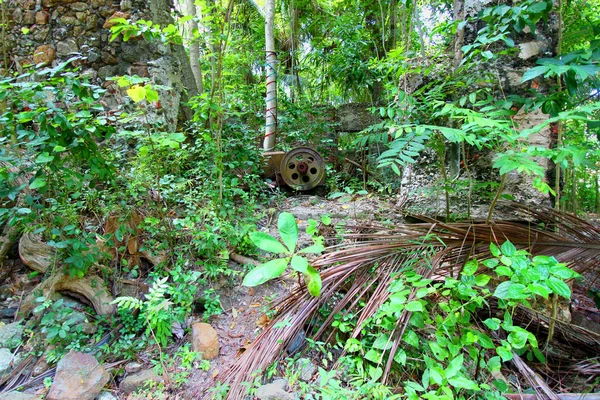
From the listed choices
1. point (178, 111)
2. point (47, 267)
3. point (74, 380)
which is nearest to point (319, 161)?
point (178, 111)

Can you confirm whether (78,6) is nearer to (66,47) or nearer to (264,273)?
(66,47)

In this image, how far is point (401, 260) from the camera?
1779 millimetres

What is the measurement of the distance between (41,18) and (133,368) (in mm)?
3992

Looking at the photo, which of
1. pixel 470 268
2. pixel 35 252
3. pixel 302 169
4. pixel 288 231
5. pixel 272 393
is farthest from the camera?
pixel 302 169

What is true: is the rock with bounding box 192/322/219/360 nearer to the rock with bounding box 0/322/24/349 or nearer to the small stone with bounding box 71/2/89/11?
the rock with bounding box 0/322/24/349

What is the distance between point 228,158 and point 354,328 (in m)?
2.14

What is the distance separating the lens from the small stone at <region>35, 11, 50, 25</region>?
3482 mm

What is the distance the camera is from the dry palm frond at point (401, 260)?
1640 mm

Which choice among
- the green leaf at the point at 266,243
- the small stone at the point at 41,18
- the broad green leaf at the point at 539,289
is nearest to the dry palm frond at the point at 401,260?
the broad green leaf at the point at 539,289

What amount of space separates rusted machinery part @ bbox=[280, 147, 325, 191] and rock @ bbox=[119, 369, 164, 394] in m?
3.08

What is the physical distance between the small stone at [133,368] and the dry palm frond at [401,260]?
23.1 inches

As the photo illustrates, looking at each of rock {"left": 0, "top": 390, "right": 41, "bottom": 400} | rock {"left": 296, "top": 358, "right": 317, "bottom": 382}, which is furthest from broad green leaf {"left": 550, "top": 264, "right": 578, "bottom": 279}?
rock {"left": 0, "top": 390, "right": 41, "bottom": 400}

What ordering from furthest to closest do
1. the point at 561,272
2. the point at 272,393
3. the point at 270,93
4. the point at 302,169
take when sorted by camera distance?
the point at 270,93
the point at 302,169
the point at 272,393
the point at 561,272

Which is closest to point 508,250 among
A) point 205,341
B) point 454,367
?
point 454,367
